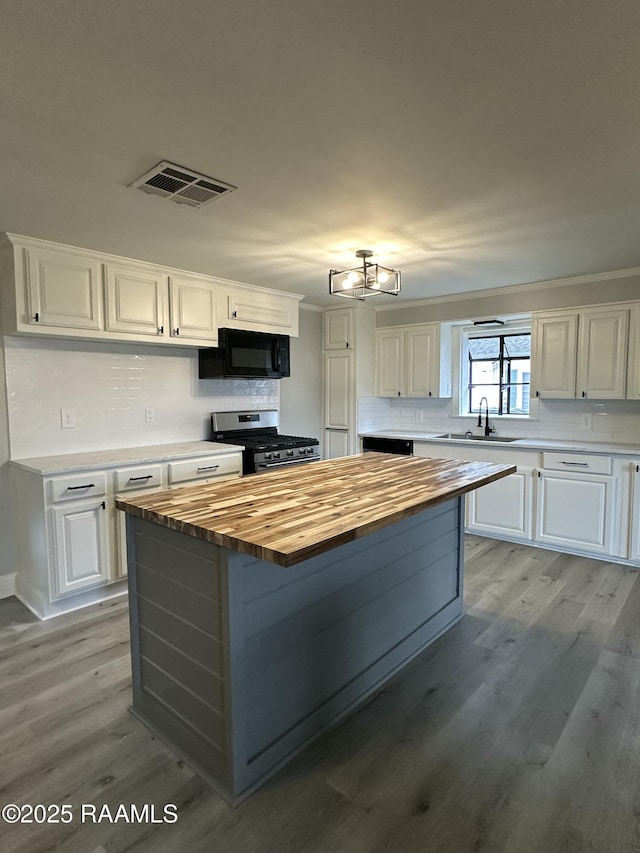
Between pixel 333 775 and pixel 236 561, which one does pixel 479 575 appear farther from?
pixel 236 561

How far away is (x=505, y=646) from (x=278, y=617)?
148 centimetres

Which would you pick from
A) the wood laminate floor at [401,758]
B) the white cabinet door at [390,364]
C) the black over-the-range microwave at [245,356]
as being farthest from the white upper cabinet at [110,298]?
the wood laminate floor at [401,758]

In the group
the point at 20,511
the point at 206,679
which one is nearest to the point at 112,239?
the point at 20,511

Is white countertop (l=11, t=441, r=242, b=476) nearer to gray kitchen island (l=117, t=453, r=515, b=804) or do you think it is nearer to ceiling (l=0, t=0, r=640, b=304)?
gray kitchen island (l=117, t=453, r=515, b=804)

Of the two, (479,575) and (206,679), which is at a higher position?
(206,679)

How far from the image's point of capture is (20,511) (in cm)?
315

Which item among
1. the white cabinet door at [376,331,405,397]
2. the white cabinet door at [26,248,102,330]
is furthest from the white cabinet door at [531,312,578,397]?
the white cabinet door at [26,248,102,330]

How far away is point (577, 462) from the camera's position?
380cm

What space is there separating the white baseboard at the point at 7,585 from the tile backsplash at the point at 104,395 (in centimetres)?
82

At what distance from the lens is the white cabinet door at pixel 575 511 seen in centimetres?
370

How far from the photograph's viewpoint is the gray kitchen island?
1553 mm

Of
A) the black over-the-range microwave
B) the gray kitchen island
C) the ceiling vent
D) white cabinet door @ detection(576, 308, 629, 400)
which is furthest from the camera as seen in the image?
the black over-the-range microwave

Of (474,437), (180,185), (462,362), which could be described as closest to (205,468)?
(180,185)

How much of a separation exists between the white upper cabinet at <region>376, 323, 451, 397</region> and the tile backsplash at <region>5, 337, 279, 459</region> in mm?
1722
